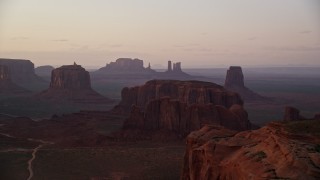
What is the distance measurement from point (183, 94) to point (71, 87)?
5891cm

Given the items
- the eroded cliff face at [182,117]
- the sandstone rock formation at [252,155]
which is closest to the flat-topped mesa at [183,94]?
the eroded cliff face at [182,117]

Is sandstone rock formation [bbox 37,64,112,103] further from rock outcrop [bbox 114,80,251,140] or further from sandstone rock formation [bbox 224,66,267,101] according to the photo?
rock outcrop [bbox 114,80,251,140]

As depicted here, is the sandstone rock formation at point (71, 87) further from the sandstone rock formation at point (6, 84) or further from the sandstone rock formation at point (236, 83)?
the sandstone rock formation at point (236, 83)

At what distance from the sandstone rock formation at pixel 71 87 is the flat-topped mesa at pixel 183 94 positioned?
36.8m

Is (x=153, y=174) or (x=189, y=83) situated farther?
(x=189, y=83)

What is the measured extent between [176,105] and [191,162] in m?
40.5

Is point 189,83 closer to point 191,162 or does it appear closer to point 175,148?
point 175,148

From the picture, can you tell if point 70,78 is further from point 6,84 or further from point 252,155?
point 252,155

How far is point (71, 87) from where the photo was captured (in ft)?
466

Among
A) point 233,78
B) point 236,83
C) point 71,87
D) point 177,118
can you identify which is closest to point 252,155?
point 177,118

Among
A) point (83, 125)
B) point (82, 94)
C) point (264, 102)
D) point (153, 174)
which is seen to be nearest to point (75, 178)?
point (153, 174)

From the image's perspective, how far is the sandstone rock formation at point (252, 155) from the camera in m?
23.8

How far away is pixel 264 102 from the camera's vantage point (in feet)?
497

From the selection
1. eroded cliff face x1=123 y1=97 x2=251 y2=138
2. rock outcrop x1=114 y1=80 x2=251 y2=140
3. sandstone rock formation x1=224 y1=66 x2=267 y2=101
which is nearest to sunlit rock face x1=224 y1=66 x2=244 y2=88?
sandstone rock formation x1=224 y1=66 x2=267 y2=101
